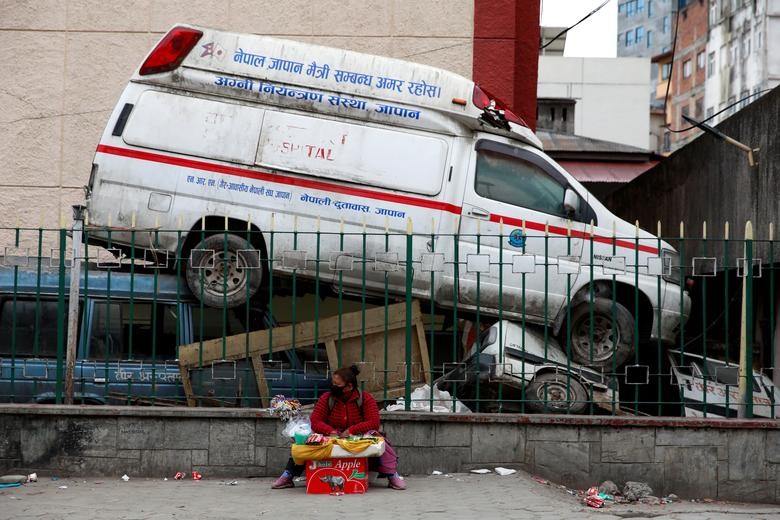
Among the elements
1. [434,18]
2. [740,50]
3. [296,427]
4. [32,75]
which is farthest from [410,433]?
[740,50]

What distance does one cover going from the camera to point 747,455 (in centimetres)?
884

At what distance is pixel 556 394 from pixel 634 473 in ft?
3.04

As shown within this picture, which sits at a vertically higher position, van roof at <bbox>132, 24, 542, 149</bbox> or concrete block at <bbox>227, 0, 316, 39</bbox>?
concrete block at <bbox>227, 0, 316, 39</bbox>

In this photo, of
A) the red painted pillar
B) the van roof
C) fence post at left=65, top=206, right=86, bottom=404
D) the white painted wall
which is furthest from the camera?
the white painted wall

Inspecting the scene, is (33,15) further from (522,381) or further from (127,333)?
(522,381)

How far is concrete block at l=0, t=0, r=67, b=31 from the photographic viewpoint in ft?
46.3

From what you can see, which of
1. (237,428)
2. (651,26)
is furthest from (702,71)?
(237,428)

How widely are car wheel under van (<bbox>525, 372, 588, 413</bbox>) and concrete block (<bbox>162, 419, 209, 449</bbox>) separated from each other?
2.72 m

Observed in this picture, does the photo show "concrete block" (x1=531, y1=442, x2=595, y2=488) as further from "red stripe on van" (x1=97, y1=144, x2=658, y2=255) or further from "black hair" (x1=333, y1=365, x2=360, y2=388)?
"red stripe on van" (x1=97, y1=144, x2=658, y2=255)

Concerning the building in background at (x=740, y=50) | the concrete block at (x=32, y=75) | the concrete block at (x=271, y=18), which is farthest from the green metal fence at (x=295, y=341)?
the building in background at (x=740, y=50)

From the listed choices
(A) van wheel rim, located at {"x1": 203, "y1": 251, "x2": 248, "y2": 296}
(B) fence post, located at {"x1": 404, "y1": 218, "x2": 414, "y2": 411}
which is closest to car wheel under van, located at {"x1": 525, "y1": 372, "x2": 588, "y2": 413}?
(B) fence post, located at {"x1": 404, "y1": 218, "x2": 414, "y2": 411}

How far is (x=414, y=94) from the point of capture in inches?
418

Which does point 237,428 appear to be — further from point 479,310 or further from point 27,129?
point 27,129

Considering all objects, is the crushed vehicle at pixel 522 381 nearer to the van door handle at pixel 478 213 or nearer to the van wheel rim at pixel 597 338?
the van wheel rim at pixel 597 338
